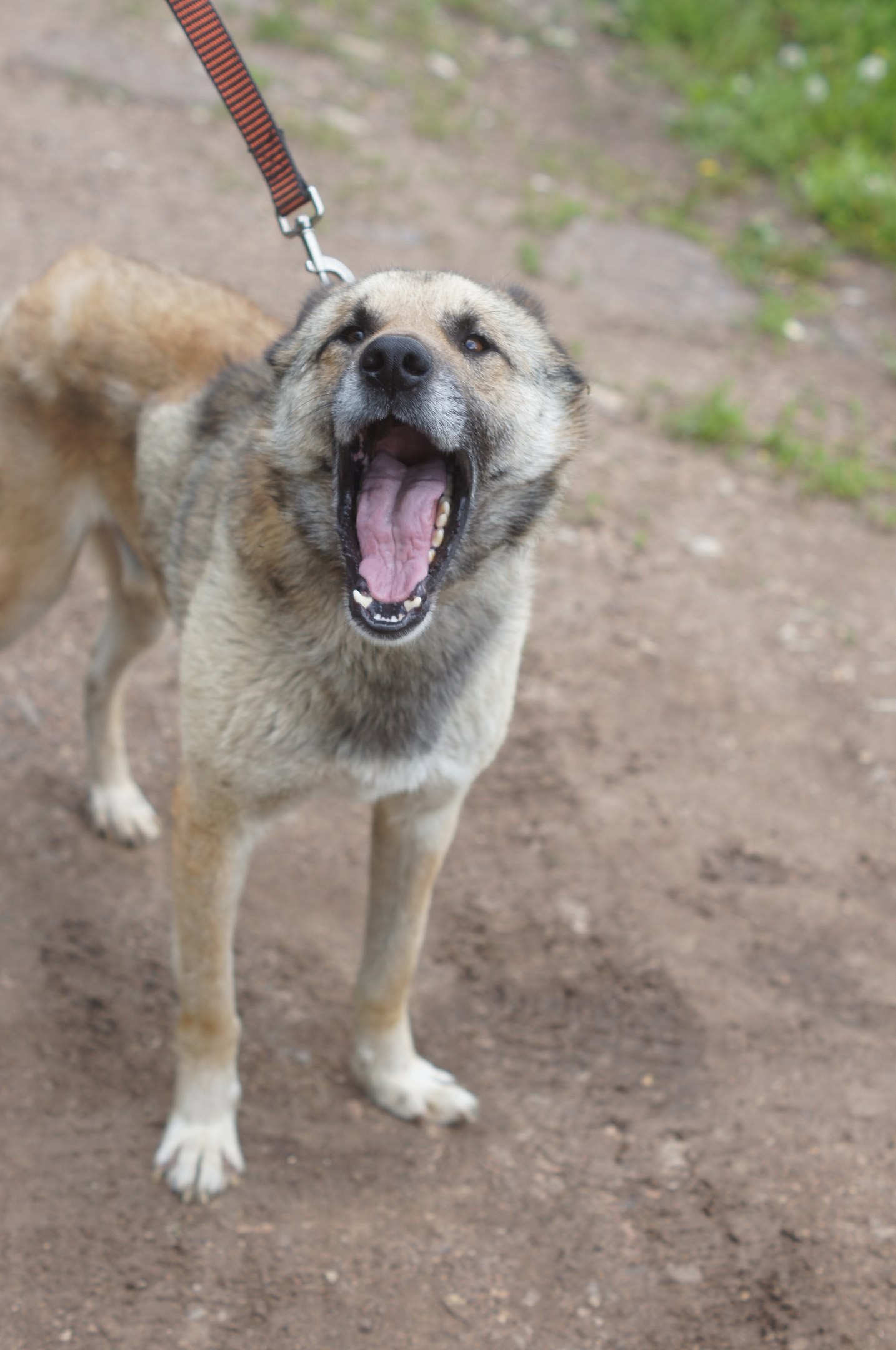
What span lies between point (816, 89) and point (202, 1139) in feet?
27.2

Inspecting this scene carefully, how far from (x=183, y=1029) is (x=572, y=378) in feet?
5.84

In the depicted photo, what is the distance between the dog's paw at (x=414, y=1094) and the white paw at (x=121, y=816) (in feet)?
3.62

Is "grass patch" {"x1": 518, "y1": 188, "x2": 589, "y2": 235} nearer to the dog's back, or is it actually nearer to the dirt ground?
the dirt ground

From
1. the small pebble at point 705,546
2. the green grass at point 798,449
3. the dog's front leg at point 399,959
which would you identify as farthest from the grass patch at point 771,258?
the dog's front leg at point 399,959

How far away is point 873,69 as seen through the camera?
8.69m

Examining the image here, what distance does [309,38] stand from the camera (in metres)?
8.58

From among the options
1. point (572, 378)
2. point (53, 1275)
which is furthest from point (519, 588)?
point (53, 1275)

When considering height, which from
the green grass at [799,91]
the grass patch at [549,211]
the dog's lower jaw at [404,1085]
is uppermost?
the green grass at [799,91]

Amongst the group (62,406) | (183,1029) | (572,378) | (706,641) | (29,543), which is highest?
(572,378)

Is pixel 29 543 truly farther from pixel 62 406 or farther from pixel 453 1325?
pixel 453 1325

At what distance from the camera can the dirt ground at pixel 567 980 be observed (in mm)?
2803

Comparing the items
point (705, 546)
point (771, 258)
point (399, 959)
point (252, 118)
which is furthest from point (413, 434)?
point (771, 258)

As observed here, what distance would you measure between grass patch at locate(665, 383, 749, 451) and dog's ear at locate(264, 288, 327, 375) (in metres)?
3.73

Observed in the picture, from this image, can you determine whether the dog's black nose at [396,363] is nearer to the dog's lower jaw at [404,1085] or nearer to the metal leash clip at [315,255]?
the metal leash clip at [315,255]
